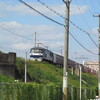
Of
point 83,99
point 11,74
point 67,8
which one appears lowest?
point 83,99

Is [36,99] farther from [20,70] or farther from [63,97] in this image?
[20,70]

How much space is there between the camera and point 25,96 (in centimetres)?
1967

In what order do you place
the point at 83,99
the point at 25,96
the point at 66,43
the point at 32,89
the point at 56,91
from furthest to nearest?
1. the point at 83,99
2. the point at 66,43
3. the point at 56,91
4. the point at 32,89
5. the point at 25,96

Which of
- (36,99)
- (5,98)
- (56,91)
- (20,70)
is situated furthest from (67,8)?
(20,70)

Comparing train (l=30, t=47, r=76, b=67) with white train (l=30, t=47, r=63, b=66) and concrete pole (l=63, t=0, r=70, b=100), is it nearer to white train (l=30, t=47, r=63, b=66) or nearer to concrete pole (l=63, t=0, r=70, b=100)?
white train (l=30, t=47, r=63, b=66)

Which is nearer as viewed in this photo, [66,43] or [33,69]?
[66,43]

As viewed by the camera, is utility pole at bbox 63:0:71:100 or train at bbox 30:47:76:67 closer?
utility pole at bbox 63:0:71:100

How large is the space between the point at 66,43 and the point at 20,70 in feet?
76.1

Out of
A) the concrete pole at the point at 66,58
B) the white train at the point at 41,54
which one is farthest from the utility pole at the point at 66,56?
the white train at the point at 41,54

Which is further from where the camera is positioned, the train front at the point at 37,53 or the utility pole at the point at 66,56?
the train front at the point at 37,53

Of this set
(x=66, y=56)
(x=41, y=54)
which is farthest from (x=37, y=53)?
(x=66, y=56)

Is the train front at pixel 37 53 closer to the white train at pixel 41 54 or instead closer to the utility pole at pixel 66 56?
the white train at pixel 41 54

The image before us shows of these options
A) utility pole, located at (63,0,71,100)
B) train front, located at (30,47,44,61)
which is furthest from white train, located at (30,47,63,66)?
utility pole, located at (63,0,71,100)

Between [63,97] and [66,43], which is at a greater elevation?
[66,43]
